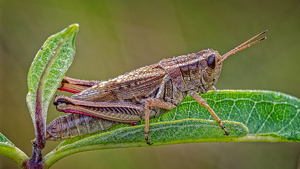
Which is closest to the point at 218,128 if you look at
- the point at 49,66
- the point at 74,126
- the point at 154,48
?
the point at 49,66

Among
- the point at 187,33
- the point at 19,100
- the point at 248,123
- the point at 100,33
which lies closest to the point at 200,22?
the point at 187,33

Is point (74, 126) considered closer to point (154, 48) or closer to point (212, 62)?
point (212, 62)

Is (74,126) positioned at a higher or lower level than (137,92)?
lower

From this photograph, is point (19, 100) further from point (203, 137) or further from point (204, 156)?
point (203, 137)

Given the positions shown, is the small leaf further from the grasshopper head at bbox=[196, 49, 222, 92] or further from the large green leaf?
the grasshopper head at bbox=[196, 49, 222, 92]

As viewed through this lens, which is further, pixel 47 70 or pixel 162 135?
pixel 162 135

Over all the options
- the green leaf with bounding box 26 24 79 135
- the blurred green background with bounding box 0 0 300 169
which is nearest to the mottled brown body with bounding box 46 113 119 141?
the green leaf with bounding box 26 24 79 135

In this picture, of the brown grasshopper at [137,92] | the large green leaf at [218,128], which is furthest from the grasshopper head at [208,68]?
the large green leaf at [218,128]

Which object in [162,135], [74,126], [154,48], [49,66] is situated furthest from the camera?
[154,48]
